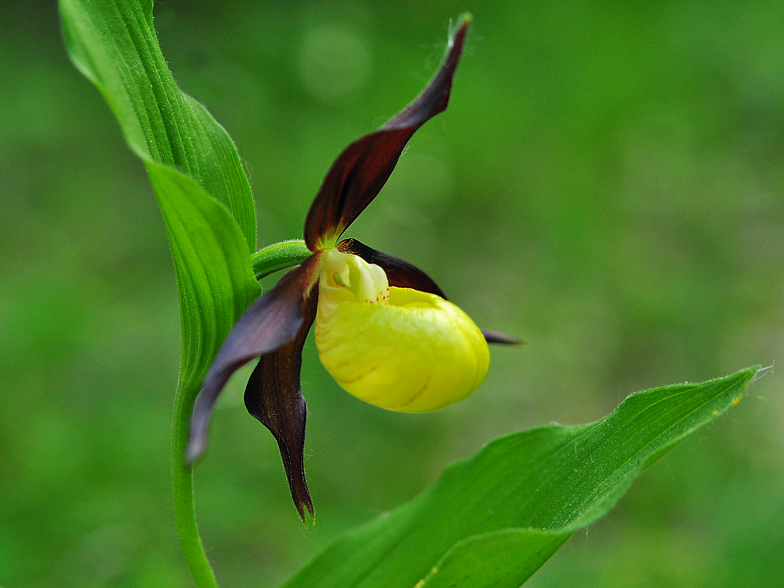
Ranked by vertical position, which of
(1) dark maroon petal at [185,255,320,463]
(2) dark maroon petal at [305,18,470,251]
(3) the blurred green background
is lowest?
(3) the blurred green background

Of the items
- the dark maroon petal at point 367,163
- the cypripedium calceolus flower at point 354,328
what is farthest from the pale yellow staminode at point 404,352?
the dark maroon petal at point 367,163

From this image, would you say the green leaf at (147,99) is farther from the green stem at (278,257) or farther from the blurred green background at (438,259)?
the blurred green background at (438,259)

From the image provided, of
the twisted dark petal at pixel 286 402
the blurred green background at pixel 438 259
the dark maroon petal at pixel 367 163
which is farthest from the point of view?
the blurred green background at pixel 438 259

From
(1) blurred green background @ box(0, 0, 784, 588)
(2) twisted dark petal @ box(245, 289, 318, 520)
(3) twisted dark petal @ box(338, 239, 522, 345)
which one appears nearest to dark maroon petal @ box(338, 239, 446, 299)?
(3) twisted dark petal @ box(338, 239, 522, 345)

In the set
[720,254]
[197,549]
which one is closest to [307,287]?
[197,549]

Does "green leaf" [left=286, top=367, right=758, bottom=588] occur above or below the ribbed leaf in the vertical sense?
below

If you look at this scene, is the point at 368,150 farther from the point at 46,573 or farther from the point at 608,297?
the point at 608,297

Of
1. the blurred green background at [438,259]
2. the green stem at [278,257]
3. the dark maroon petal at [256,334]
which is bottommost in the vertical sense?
the blurred green background at [438,259]

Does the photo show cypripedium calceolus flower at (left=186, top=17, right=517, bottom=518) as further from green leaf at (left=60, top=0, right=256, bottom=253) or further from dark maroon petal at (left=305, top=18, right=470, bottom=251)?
green leaf at (left=60, top=0, right=256, bottom=253)
